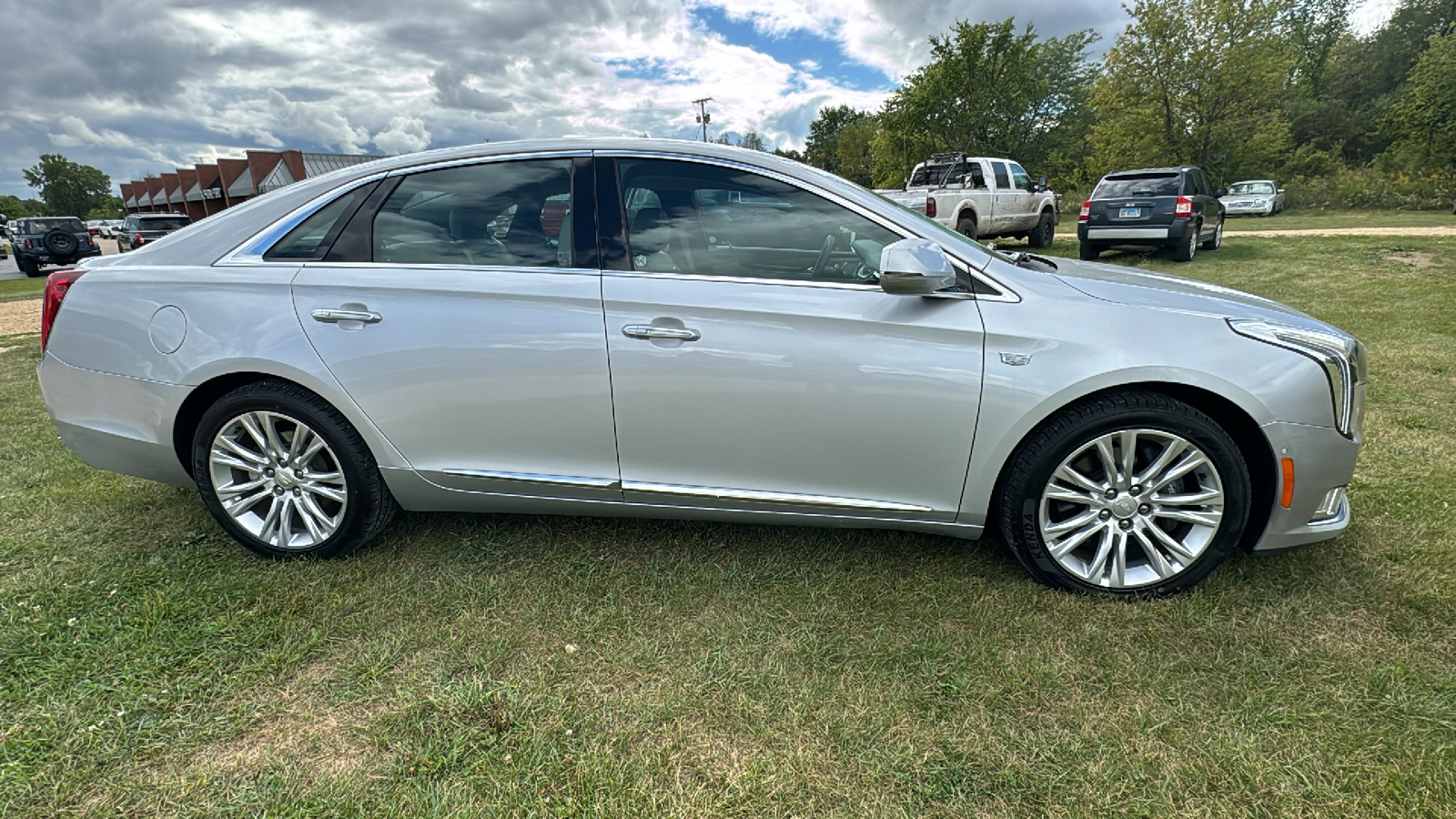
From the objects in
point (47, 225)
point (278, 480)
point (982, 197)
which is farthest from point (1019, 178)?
point (47, 225)

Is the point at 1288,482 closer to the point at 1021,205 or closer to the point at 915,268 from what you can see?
the point at 915,268

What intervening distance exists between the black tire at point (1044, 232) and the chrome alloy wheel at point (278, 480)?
15222mm

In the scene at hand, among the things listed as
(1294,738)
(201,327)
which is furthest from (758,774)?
(201,327)

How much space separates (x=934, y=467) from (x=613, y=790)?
1367 millimetres

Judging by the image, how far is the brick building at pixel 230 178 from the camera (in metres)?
42.4

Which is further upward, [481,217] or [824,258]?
[481,217]

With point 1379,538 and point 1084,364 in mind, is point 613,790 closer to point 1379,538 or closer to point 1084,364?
point 1084,364

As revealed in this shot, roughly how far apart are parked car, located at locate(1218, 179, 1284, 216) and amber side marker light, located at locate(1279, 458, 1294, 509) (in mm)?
28128

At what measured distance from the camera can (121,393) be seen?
2.70 meters

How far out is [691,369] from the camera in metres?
2.33

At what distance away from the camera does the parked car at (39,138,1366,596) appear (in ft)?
7.45

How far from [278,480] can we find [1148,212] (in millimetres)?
12664

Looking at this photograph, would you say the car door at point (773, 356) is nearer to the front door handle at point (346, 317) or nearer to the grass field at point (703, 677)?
the grass field at point (703, 677)

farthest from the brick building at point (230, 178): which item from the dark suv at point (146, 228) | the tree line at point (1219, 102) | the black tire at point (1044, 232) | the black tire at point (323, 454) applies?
the black tire at point (323, 454)
